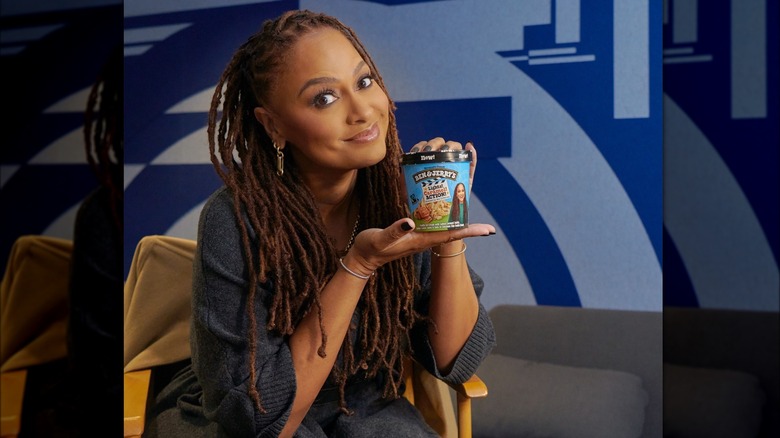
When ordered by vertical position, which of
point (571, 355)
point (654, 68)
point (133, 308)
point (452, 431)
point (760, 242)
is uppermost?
point (654, 68)

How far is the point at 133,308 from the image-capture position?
5.37 feet

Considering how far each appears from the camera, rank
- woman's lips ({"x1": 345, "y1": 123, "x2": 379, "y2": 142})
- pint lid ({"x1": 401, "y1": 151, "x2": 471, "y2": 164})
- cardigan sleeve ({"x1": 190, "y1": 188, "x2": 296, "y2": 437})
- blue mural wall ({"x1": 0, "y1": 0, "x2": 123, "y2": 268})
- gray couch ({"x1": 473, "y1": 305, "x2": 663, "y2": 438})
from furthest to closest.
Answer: gray couch ({"x1": 473, "y1": 305, "x2": 663, "y2": 438})
woman's lips ({"x1": 345, "y1": 123, "x2": 379, "y2": 142})
cardigan sleeve ({"x1": 190, "y1": 188, "x2": 296, "y2": 437})
pint lid ({"x1": 401, "y1": 151, "x2": 471, "y2": 164})
blue mural wall ({"x1": 0, "y1": 0, "x2": 123, "y2": 268})

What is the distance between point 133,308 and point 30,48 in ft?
4.11

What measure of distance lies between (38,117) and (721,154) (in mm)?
1408

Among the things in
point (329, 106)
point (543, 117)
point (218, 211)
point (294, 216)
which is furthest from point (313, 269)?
point (543, 117)

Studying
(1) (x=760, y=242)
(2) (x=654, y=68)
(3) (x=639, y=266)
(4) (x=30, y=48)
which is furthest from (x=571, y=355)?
(4) (x=30, y=48)

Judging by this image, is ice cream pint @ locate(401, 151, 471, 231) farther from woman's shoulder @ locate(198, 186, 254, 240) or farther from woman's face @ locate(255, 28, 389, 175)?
woman's shoulder @ locate(198, 186, 254, 240)

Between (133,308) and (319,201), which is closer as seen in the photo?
(319,201)

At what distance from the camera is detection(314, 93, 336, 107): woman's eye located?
4.60 ft

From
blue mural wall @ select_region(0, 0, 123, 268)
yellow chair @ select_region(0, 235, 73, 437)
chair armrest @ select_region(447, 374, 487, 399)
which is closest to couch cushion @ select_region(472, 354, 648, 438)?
chair armrest @ select_region(447, 374, 487, 399)

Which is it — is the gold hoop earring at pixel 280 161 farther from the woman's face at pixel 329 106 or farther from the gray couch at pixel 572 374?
the gray couch at pixel 572 374

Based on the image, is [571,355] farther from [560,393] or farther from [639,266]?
[639,266]

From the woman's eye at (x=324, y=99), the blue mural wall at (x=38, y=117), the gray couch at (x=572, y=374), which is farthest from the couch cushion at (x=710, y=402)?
the blue mural wall at (x=38, y=117)

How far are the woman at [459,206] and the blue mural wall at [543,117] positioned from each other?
14.0 inches
